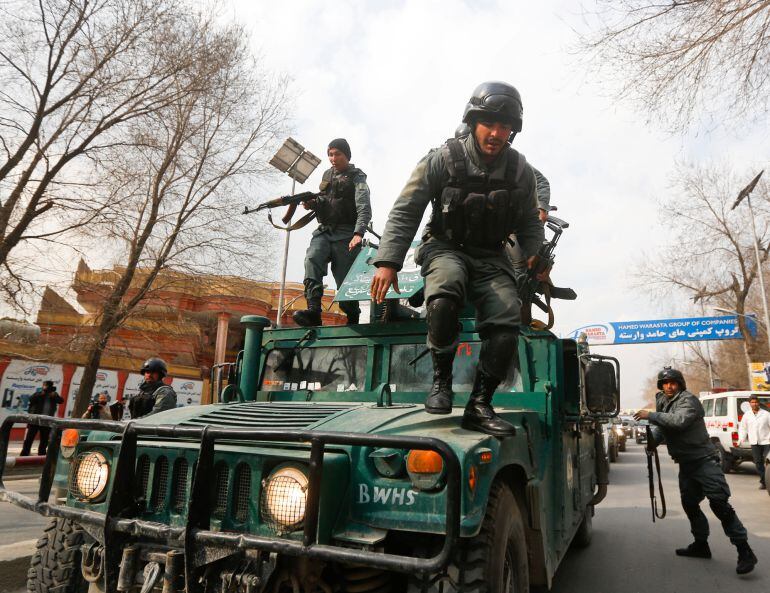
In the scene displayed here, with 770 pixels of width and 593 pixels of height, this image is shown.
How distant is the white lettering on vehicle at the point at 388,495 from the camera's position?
2.10 metres

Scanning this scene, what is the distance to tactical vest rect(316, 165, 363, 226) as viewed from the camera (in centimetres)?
535

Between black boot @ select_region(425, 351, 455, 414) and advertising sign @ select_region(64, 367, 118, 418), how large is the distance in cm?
1462

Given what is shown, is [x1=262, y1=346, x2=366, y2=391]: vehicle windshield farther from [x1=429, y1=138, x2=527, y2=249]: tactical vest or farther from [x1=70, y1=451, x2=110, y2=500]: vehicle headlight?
[x1=70, y1=451, x2=110, y2=500]: vehicle headlight

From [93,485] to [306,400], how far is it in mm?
1528

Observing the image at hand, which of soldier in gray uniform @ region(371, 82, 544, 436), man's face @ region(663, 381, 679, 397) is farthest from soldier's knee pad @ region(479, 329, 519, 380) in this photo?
man's face @ region(663, 381, 679, 397)

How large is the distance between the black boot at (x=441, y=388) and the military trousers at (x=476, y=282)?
5cm

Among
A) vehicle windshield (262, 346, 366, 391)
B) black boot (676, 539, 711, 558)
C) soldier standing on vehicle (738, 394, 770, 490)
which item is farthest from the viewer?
soldier standing on vehicle (738, 394, 770, 490)

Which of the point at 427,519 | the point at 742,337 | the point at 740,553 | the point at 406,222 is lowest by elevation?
the point at 740,553

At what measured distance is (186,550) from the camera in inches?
81.0

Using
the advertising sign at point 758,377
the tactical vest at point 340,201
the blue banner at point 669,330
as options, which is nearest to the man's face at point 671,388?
the tactical vest at point 340,201

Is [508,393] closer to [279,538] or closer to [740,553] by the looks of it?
[279,538]

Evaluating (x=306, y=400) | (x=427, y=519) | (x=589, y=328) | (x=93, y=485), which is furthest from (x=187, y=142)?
(x=589, y=328)

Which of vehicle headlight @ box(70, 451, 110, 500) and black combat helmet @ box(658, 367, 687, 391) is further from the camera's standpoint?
black combat helmet @ box(658, 367, 687, 391)

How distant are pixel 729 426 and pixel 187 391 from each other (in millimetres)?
14777
